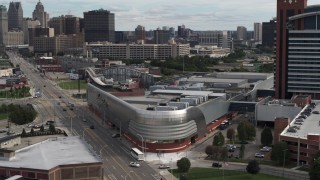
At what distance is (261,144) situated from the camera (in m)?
55.6

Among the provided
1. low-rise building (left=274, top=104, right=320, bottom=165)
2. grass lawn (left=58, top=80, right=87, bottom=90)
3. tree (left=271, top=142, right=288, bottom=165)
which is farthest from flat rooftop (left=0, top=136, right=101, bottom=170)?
→ grass lawn (left=58, top=80, right=87, bottom=90)

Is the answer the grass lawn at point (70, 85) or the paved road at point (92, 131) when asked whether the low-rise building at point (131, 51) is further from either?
the paved road at point (92, 131)

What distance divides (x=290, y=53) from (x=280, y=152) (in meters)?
32.0

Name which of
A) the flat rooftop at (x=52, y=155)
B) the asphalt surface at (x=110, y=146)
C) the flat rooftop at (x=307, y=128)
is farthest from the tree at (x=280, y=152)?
the flat rooftop at (x=52, y=155)

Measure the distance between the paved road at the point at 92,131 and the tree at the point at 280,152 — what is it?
35.6 ft

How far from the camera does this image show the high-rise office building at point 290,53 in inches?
2945

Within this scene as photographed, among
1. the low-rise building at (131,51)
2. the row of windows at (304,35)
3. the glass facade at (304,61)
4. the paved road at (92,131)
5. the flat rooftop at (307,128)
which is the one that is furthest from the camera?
the low-rise building at (131,51)

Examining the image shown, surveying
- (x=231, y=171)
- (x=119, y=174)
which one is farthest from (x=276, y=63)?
(x=119, y=174)

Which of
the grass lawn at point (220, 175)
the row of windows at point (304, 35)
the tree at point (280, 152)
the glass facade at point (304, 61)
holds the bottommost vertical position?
the grass lawn at point (220, 175)

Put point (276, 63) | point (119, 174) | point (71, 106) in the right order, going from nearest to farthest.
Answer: point (119, 174) → point (276, 63) → point (71, 106)

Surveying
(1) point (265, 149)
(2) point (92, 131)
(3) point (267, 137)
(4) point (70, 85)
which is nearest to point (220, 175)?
(1) point (265, 149)

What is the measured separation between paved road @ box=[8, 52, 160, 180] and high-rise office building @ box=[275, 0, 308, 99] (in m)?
27.6

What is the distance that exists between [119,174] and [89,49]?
14149cm

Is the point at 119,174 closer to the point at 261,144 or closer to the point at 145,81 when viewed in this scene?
the point at 261,144
